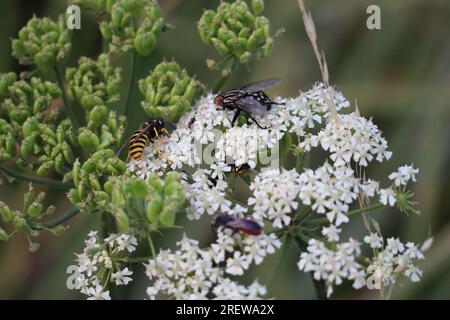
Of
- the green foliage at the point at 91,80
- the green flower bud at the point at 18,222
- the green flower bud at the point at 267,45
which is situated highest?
the green flower bud at the point at 267,45

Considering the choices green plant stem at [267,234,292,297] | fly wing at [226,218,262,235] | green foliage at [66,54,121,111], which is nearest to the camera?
fly wing at [226,218,262,235]

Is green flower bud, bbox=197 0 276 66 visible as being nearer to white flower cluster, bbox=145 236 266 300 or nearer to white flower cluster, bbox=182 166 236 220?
white flower cluster, bbox=182 166 236 220

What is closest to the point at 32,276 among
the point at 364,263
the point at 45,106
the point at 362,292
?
the point at 45,106

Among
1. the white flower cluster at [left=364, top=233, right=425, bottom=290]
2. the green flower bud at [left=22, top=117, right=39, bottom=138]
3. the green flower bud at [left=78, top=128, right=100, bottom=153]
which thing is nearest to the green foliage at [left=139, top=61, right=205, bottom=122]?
the green flower bud at [left=78, top=128, right=100, bottom=153]

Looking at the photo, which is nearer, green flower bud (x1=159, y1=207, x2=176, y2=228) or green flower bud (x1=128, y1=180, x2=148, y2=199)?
green flower bud (x1=159, y1=207, x2=176, y2=228)

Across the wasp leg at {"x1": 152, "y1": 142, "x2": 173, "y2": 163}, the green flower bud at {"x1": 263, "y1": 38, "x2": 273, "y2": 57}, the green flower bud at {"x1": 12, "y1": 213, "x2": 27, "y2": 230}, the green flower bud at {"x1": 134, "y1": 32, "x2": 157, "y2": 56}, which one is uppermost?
the green flower bud at {"x1": 134, "y1": 32, "x2": 157, "y2": 56}

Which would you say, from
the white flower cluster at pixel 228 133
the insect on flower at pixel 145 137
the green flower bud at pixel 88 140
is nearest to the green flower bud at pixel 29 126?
the green flower bud at pixel 88 140

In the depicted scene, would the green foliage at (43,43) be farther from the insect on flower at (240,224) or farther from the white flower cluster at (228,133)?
the insect on flower at (240,224)
